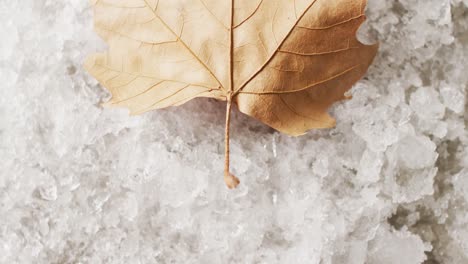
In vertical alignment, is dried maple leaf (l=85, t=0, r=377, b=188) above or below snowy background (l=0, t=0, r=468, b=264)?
above

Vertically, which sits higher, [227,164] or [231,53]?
[231,53]

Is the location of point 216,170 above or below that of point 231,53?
below

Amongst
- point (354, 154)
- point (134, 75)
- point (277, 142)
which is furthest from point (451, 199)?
point (134, 75)

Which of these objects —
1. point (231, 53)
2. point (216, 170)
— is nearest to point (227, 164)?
point (216, 170)

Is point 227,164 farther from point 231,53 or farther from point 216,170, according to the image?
point 231,53

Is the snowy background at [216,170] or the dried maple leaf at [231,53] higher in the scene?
the dried maple leaf at [231,53]
